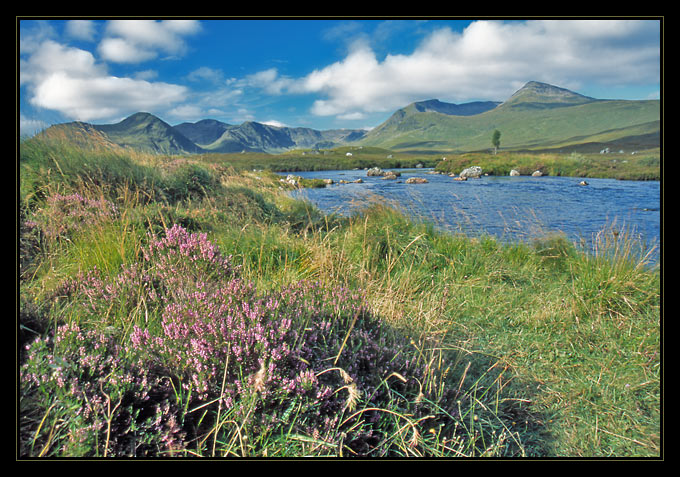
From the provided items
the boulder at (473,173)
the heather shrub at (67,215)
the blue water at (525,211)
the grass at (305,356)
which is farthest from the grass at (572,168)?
the heather shrub at (67,215)

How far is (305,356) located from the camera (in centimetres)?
209

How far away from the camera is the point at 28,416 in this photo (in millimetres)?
1678

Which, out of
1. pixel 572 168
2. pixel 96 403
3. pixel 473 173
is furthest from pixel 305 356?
pixel 572 168

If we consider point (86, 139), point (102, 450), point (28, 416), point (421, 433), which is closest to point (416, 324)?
point (421, 433)

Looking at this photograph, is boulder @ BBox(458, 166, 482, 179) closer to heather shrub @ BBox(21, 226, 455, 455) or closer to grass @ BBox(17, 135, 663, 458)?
grass @ BBox(17, 135, 663, 458)

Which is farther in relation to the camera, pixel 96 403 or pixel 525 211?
pixel 525 211

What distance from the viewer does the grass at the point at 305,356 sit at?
1.74 meters

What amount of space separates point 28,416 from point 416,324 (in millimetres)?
2743

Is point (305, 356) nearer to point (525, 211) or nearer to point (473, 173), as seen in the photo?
point (525, 211)

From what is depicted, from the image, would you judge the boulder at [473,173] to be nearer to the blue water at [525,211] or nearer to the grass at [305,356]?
the blue water at [525,211]

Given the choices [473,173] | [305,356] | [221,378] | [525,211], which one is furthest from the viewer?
[473,173]

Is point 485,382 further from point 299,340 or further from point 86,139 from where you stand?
point 86,139

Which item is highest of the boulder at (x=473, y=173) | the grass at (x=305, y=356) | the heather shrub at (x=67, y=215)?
the boulder at (x=473, y=173)

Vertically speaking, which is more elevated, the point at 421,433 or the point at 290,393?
the point at 290,393
